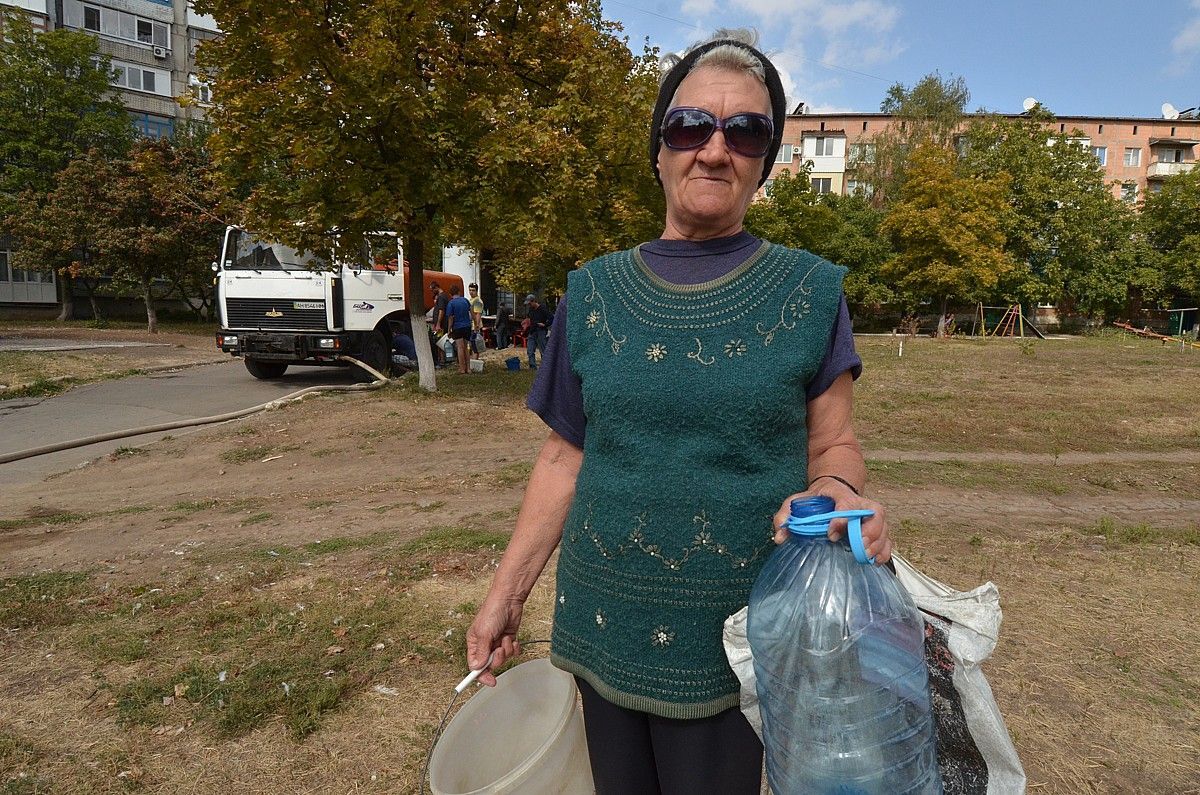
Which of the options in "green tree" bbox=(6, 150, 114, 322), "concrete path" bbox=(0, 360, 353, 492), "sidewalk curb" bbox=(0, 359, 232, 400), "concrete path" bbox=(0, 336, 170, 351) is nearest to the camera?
"concrete path" bbox=(0, 360, 353, 492)

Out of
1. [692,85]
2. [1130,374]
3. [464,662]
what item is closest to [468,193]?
[464,662]

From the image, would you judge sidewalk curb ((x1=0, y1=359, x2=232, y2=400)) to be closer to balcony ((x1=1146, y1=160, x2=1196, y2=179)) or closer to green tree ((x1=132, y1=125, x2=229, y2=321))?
green tree ((x1=132, y1=125, x2=229, y2=321))

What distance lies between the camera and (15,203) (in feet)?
92.6

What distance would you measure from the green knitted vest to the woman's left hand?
8 centimetres

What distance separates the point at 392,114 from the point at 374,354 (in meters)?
5.18

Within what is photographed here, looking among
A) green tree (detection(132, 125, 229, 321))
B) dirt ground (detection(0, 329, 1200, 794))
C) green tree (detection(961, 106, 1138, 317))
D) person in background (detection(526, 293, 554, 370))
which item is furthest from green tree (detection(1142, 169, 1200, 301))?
green tree (detection(132, 125, 229, 321))

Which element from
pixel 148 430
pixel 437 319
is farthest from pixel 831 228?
pixel 148 430

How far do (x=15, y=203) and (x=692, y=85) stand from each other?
35.2 meters

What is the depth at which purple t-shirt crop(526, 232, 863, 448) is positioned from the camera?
1.47 meters

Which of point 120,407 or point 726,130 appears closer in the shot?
point 726,130

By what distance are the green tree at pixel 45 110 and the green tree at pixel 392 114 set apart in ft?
79.9

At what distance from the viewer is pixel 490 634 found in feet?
5.57

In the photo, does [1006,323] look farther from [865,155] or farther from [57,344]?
[57,344]

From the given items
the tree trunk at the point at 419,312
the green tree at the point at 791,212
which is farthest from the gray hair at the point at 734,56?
the green tree at the point at 791,212
